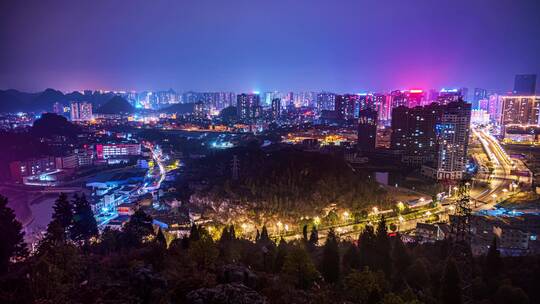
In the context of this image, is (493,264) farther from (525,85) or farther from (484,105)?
(484,105)

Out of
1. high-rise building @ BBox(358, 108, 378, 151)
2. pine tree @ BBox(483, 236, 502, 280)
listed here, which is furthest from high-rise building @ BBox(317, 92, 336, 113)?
pine tree @ BBox(483, 236, 502, 280)

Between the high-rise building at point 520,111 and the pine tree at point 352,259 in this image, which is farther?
the high-rise building at point 520,111

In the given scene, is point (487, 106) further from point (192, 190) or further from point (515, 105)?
point (192, 190)

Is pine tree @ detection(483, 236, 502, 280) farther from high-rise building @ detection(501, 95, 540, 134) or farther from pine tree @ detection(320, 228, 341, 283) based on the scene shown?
high-rise building @ detection(501, 95, 540, 134)

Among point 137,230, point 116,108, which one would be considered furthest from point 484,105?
point 137,230

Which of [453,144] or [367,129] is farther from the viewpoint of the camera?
[367,129]

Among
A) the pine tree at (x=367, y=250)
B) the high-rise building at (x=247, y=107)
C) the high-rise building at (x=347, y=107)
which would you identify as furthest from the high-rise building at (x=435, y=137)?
the high-rise building at (x=247, y=107)

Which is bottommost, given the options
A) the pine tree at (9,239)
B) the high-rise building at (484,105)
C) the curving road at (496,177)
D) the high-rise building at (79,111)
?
the curving road at (496,177)

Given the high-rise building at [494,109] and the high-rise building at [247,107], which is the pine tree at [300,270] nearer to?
the high-rise building at [247,107]
